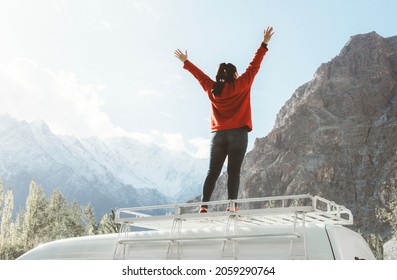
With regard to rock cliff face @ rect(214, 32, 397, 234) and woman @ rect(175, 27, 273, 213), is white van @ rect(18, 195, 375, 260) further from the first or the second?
rock cliff face @ rect(214, 32, 397, 234)

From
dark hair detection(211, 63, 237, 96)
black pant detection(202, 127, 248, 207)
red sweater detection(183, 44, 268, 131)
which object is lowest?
black pant detection(202, 127, 248, 207)

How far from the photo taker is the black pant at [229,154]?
5598mm

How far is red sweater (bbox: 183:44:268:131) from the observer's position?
571cm

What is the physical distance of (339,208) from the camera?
4.36m

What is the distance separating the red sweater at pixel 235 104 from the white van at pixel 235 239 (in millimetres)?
1329

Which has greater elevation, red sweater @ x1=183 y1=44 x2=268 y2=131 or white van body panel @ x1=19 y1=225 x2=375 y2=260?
red sweater @ x1=183 y1=44 x2=268 y2=131

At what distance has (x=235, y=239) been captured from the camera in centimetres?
383

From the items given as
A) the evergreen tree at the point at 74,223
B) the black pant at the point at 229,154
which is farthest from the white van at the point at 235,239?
the evergreen tree at the point at 74,223

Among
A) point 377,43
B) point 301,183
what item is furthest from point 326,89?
point 301,183

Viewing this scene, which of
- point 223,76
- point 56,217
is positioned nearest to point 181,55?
point 223,76

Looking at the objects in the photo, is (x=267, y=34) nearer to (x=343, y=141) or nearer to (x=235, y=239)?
(x=235, y=239)

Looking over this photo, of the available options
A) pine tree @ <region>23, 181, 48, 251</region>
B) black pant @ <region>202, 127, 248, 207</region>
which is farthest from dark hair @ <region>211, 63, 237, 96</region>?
pine tree @ <region>23, 181, 48, 251</region>

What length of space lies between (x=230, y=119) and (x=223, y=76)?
61 cm

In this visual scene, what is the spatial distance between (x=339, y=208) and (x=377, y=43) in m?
181
